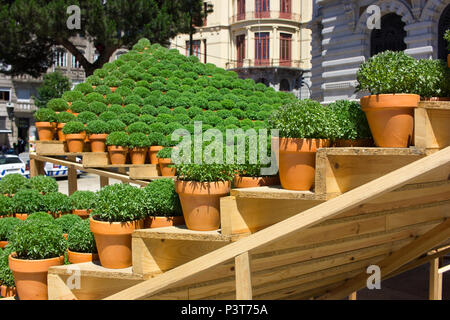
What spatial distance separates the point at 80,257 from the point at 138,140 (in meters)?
3.66

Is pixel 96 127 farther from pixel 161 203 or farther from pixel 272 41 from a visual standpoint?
pixel 272 41

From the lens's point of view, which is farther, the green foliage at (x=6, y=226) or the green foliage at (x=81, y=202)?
the green foliage at (x=81, y=202)

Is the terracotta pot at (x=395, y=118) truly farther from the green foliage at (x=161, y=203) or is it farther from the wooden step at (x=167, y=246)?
the green foliage at (x=161, y=203)

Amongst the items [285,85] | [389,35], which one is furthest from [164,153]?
[285,85]

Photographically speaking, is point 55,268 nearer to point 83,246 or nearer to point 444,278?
point 83,246

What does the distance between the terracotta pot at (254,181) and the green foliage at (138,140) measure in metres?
4.20

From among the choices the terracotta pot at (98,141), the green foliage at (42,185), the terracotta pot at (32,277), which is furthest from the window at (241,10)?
the terracotta pot at (32,277)

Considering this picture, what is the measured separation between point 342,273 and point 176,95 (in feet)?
19.3

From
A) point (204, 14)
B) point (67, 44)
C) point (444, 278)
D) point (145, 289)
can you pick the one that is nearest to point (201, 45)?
point (204, 14)

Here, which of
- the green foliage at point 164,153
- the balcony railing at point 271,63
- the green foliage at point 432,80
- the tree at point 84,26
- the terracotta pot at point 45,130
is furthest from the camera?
the balcony railing at point 271,63

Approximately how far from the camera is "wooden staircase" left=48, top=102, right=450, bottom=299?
2.70 meters

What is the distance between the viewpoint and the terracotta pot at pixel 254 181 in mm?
3420

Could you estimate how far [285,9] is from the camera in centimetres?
4453

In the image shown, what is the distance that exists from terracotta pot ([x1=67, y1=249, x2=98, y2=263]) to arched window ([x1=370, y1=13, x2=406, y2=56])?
16.2 m
